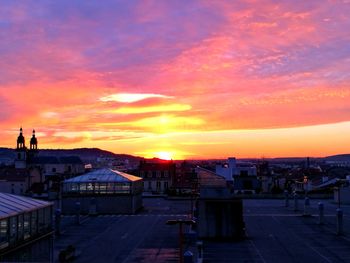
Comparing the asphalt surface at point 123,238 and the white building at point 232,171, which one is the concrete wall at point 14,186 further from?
the asphalt surface at point 123,238

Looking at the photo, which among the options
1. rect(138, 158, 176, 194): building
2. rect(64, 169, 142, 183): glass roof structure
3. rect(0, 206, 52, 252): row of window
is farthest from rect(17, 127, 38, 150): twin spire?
rect(0, 206, 52, 252): row of window

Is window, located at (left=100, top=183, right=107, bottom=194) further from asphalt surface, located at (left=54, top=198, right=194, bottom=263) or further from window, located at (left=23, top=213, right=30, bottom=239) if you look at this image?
window, located at (left=23, top=213, right=30, bottom=239)

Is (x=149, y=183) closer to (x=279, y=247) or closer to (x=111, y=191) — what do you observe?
(x=111, y=191)

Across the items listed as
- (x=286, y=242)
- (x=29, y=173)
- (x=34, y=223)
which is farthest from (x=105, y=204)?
(x=29, y=173)

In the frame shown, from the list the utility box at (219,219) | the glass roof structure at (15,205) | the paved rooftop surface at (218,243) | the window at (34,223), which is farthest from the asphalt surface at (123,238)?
the glass roof structure at (15,205)

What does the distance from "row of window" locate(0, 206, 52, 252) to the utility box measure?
14.3 metres

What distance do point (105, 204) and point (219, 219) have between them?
2413cm

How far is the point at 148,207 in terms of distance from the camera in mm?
73812

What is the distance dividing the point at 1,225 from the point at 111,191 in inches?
1587

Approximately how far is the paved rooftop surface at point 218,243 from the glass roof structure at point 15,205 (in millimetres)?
7187

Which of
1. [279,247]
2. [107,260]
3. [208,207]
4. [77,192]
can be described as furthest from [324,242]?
[77,192]

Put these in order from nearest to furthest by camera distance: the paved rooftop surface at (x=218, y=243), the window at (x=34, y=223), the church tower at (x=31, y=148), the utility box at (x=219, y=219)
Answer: the window at (x=34, y=223)
the paved rooftop surface at (x=218, y=243)
the utility box at (x=219, y=219)
the church tower at (x=31, y=148)

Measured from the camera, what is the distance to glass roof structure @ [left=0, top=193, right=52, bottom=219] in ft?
88.2

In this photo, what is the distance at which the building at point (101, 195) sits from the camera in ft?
213
